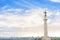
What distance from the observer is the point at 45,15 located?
124 feet

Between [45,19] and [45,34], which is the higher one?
[45,19]

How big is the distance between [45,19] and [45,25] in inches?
38.5

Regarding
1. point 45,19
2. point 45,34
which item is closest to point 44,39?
point 45,34

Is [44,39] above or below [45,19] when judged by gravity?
below

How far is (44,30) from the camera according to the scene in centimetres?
3694

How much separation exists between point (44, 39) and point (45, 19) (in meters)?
3.25

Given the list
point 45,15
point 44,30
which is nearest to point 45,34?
point 44,30

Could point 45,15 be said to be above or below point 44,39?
above

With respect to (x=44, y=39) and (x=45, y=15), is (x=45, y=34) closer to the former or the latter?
(x=44, y=39)

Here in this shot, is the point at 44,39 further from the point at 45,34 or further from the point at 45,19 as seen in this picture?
the point at 45,19

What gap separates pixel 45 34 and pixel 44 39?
82cm

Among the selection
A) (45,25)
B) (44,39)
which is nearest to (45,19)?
(45,25)

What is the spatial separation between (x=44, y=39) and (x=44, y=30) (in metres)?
1.46

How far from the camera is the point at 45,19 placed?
37000 mm
